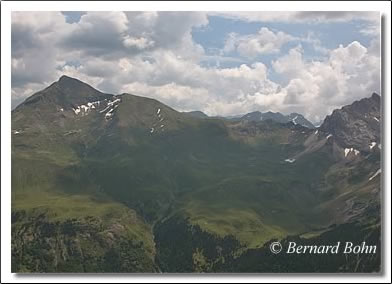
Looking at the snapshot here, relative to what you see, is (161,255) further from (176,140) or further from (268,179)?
(176,140)

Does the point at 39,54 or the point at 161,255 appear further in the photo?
the point at 161,255

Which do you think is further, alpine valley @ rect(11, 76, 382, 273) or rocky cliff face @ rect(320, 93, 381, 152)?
alpine valley @ rect(11, 76, 382, 273)

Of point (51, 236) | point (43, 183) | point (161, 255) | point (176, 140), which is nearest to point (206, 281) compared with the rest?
point (161, 255)

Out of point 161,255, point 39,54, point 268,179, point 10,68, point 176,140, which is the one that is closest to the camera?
point 10,68

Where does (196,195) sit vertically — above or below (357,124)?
below

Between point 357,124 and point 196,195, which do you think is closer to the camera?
point 357,124

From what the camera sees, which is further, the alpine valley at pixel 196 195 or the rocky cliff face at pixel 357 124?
the alpine valley at pixel 196 195

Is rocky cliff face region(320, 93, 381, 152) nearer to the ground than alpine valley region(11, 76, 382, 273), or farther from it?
farther from it

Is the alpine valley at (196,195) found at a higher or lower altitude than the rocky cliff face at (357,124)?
lower
